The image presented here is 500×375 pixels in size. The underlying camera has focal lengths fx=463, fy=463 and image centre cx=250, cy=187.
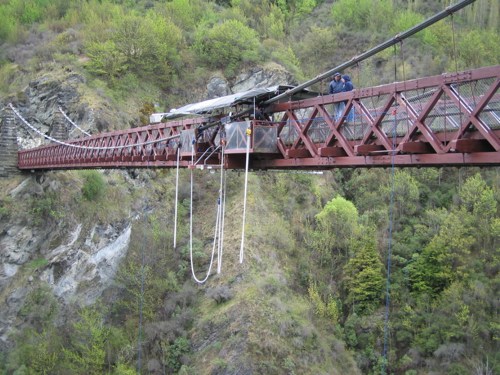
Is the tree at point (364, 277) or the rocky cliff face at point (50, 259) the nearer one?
the rocky cliff face at point (50, 259)

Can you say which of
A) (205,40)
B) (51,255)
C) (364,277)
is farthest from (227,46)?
(51,255)

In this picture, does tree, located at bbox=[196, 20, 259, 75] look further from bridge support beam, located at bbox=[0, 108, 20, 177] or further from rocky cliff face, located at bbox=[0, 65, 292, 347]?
bridge support beam, located at bbox=[0, 108, 20, 177]

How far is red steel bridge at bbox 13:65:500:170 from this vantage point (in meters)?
6.52

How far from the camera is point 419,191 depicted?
29984mm

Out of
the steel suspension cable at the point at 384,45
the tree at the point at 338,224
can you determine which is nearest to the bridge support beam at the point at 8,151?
the tree at the point at 338,224

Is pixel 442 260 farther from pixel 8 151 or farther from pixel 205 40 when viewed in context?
pixel 205 40

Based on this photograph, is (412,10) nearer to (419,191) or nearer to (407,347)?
(419,191)

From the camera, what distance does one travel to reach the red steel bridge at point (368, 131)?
21.4ft

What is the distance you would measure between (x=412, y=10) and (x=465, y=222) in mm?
31999

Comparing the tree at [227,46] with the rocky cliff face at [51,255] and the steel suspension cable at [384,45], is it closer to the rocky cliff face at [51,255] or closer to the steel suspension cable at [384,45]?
the rocky cliff face at [51,255]

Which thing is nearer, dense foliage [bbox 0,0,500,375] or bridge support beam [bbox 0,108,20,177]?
dense foliage [bbox 0,0,500,375]

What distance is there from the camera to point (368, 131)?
7738 millimetres

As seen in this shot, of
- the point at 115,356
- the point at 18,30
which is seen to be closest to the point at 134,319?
the point at 115,356

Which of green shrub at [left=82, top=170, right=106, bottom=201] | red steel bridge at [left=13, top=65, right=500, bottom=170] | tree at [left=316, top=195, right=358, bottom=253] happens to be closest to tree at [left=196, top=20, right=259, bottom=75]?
tree at [left=316, top=195, right=358, bottom=253]
